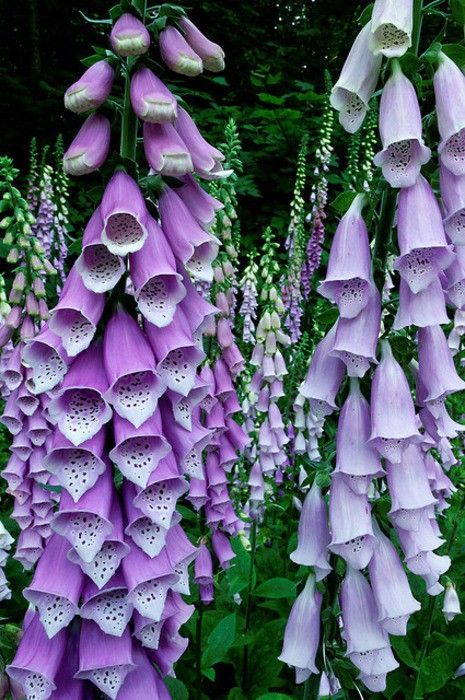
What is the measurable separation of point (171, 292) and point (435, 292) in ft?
1.71

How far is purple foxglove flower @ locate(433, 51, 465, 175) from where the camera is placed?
1.29 metres

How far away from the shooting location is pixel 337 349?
1340 millimetres


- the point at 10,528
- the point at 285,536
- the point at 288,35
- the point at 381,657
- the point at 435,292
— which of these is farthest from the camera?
the point at 288,35

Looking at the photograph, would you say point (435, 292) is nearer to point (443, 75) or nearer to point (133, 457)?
point (443, 75)

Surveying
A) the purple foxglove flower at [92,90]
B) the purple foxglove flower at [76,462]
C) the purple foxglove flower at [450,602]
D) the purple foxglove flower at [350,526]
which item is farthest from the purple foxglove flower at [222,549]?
the purple foxglove flower at [92,90]

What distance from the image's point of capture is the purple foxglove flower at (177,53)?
123 cm

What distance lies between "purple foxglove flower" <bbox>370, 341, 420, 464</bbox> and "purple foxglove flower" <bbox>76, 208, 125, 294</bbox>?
0.56 metres

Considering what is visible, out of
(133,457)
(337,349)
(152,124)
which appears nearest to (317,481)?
(337,349)

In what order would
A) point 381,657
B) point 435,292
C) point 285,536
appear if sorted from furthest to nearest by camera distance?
1. point 285,536
2. point 381,657
3. point 435,292

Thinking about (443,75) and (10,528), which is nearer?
(443,75)

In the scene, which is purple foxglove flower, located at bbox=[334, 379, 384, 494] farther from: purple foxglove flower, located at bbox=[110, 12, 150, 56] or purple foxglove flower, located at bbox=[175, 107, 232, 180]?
purple foxglove flower, located at bbox=[110, 12, 150, 56]

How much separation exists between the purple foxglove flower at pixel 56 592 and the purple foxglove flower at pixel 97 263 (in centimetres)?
52

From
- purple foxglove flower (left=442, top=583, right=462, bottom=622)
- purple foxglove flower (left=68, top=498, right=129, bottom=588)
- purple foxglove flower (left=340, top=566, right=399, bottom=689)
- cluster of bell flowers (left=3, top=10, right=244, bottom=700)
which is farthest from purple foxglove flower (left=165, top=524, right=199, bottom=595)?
purple foxglove flower (left=442, top=583, right=462, bottom=622)

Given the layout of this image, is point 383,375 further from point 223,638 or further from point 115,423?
point 223,638
